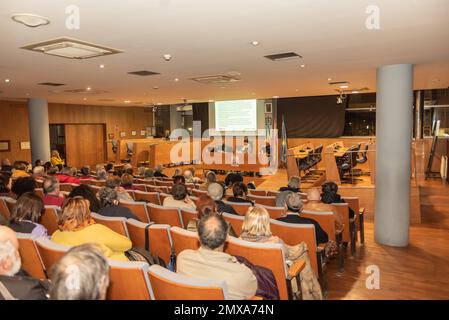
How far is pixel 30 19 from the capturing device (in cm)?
355

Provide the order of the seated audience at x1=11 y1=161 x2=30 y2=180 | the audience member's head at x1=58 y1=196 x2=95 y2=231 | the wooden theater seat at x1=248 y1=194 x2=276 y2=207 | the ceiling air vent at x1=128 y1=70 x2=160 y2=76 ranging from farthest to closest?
the seated audience at x1=11 y1=161 x2=30 y2=180
the ceiling air vent at x1=128 y1=70 x2=160 y2=76
the wooden theater seat at x1=248 y1=194 x2=276 y2=207
the audience member's head at x1=58 y1=196 x2=95 y2=231

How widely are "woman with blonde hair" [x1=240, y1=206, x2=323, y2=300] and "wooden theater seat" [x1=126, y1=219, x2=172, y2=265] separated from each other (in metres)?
0.78

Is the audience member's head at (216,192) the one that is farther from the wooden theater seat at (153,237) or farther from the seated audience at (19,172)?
the seated audience at (19,172)

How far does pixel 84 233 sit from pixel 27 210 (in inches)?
36.7

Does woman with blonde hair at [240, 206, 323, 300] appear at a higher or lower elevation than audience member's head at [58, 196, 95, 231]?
lower

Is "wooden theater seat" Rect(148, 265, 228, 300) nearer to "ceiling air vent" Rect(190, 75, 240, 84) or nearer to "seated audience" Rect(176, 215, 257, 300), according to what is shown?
"seated audience" Rect(176, 215, 257, 300)

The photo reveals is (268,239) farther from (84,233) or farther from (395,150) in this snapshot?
(395,150)

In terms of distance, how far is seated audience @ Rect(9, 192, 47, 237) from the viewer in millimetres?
3334

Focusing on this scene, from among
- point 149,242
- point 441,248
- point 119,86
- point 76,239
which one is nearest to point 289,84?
point 119,86

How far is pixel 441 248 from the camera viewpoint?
19.3 feet

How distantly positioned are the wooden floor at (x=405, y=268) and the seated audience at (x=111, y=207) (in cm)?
251

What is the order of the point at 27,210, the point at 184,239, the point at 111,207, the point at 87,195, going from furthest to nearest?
1. the point at 87,195
2. the point at 111,207
3. the point at 27,210
4. the point at 184,239

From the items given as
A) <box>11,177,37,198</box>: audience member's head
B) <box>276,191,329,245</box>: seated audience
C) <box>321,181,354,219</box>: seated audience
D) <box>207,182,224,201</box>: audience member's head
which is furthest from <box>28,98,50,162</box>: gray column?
<box>276,191,329,245</box>: seated audience

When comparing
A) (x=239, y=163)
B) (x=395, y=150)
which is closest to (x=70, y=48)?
(x=395, y=150)
